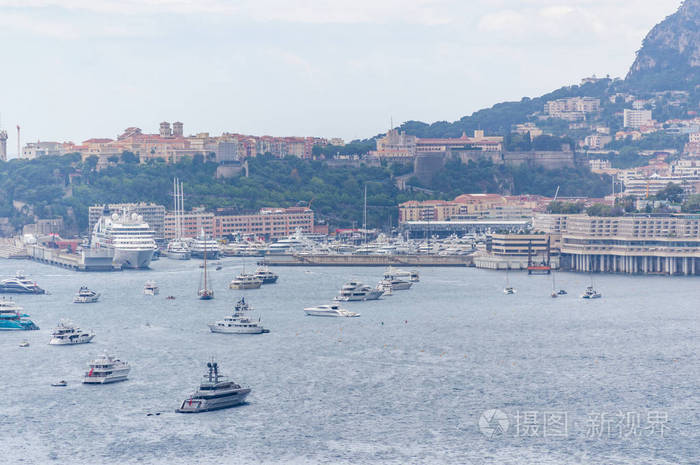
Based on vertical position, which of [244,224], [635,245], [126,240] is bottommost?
[635,245]

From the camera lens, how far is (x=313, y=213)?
378ft


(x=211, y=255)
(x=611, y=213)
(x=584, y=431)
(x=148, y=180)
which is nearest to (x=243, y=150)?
(x=148, y=180)

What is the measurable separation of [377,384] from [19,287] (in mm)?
32076

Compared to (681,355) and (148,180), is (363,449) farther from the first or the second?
(148,180)

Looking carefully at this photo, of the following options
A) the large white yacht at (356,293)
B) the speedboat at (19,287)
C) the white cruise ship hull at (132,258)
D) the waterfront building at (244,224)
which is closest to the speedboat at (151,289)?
the speedboat at (19,287)

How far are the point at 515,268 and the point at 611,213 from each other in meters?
8.60

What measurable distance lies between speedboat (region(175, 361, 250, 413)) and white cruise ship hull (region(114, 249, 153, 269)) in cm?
5165

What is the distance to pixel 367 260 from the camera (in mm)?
91500

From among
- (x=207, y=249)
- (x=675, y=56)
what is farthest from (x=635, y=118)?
(x=207, y=249)

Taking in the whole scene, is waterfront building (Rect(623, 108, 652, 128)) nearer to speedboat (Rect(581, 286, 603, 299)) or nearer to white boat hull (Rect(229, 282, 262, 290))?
speedboat (Rect(581, 286, 603, 299))

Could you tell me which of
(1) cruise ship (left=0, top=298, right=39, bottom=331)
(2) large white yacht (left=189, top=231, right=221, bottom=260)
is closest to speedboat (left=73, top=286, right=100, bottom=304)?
(1) cruise ship (left=0, top=298, right=39, bottom=331)

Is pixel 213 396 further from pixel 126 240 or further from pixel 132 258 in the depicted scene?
pixel 126 240

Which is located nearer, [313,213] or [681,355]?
[681,355]

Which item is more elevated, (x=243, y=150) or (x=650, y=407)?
(x=243, y=150)
